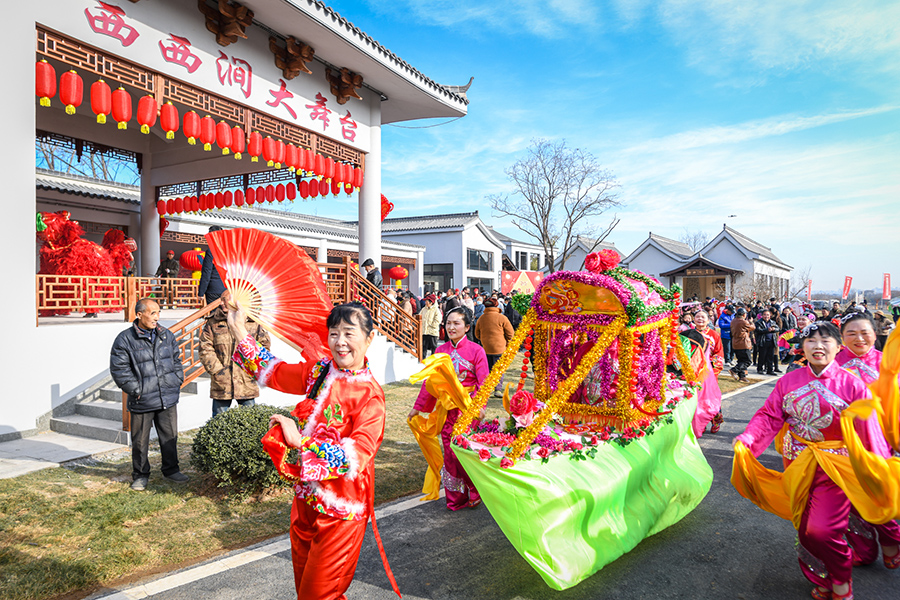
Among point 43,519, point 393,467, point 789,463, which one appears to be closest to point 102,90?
point 43,519

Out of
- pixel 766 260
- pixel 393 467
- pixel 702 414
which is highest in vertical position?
pixel 766 260

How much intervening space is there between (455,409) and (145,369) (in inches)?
114

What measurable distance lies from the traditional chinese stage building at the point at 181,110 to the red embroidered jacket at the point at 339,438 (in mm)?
5489

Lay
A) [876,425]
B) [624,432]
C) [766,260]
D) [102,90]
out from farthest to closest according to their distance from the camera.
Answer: [766,260], [102,90], [624,432], [876,425]

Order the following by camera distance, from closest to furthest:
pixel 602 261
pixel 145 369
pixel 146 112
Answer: pixel 602 261, pixel 145 369, pixel 146 112

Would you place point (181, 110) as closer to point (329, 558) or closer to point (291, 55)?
point (291, 55)

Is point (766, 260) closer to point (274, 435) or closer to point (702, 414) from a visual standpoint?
point (702, 414)

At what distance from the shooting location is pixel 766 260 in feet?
102

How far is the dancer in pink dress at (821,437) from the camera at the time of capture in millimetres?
2869

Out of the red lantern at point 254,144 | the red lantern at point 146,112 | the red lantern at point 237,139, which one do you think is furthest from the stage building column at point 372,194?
the red lantern at point 146,112

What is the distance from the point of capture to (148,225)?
13102mm

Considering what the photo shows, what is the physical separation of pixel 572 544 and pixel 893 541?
7.69 ft

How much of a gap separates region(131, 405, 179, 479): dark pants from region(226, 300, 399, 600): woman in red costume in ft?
9.57

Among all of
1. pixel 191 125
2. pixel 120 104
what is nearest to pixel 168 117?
pixel 191 125
